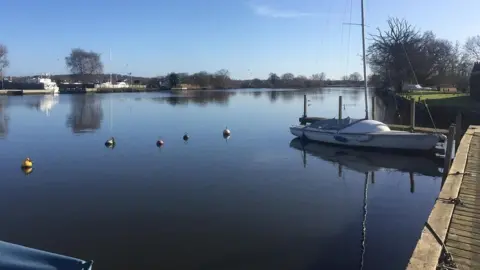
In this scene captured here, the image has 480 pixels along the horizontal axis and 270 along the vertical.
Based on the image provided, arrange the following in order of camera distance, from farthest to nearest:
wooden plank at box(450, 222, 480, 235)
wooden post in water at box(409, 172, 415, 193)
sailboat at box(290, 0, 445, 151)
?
sailboat at box(290, 0, 445, 151)
wooden post in water at box(409, 172, 415, 193)
wooden plank at box(450, 222, 480, 235)

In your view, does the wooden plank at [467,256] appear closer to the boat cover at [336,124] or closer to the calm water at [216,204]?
the calm water at [216,204]

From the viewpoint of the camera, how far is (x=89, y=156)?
23.9 meters

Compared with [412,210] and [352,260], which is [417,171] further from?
[352,260]

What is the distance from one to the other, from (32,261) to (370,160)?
21487 millimetres

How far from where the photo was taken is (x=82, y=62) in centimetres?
19225

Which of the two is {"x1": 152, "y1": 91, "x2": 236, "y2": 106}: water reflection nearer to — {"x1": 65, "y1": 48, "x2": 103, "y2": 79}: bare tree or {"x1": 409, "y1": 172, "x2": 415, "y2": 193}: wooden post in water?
{"x1": 409, "y1": 172, "x2": 415, "y2": 193}: wooden post in water

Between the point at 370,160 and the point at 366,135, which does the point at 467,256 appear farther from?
the point at 366,135

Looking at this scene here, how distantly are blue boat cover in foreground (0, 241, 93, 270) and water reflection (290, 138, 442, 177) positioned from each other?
1814 cm

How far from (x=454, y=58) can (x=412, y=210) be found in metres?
99.8

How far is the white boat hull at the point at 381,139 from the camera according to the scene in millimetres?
23844

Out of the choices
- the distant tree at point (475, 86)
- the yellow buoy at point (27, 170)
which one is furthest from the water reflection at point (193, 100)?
the yellow buoy at point (27, 170)

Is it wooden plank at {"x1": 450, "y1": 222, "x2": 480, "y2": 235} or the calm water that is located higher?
wooden plank at {"x1": 450, "y1": 222, "x2": 480, "y2": 235}

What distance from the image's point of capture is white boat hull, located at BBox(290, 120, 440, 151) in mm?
23844

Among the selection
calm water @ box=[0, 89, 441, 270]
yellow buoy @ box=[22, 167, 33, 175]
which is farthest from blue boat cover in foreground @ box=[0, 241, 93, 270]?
yellow buoy @ box=[22, 167, 33, 175]
